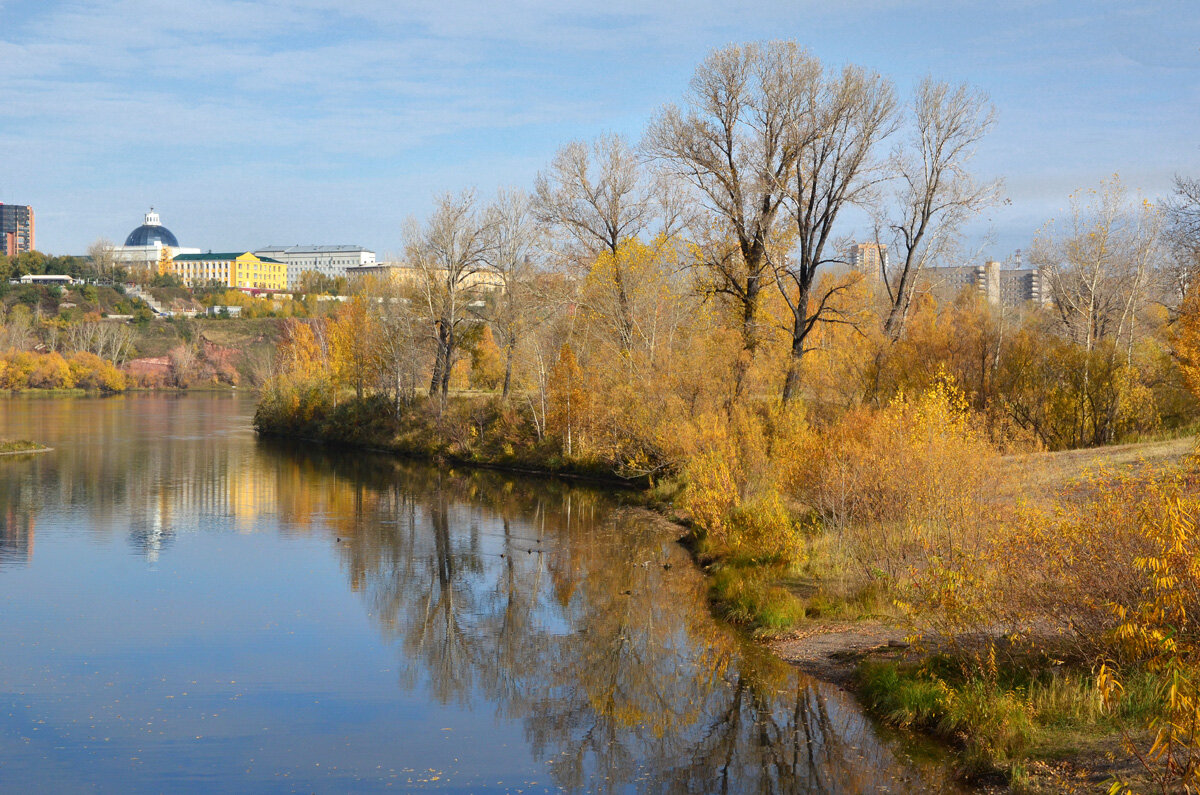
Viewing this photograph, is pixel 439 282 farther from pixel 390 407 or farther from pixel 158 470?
pixel 158 470

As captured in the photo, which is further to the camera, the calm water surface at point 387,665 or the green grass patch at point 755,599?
the green grass patch at point 755,599

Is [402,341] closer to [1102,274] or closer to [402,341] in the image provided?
[402,341]

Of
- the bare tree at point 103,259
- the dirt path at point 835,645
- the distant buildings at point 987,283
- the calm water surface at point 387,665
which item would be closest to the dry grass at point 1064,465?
the dirt path at point 835,645

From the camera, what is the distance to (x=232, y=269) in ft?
625

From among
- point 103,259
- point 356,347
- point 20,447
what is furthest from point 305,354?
point 103,259

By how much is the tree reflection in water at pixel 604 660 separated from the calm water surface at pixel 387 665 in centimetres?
5

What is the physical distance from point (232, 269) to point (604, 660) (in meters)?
193

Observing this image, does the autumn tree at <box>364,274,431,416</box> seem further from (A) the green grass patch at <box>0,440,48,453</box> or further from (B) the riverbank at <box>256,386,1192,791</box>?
(B) the riverbank at <box>256,386,1192,791</box>

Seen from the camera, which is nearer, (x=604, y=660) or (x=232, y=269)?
(x=604, y=660)

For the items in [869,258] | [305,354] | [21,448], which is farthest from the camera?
[305,354]

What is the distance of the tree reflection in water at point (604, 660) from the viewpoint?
35.8ft

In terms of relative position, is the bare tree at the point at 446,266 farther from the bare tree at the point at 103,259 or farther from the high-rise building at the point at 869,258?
the bare tree at the point at 103,259

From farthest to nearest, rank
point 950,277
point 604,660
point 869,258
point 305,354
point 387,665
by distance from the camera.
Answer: point 950,277
point 305,354
point 869,258
point 604,660
point 387,665

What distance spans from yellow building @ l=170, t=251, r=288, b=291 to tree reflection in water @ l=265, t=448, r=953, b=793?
580 ft
